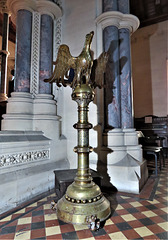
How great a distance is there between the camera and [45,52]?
3229 mm

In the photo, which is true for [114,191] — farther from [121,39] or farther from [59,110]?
Answer: [121,39]

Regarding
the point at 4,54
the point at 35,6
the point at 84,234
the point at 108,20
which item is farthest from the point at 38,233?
the point at 4,54

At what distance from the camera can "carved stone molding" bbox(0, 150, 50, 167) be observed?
2.18 m

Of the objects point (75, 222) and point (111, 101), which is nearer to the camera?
point (75, 222)

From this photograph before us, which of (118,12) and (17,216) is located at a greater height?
(118,12)

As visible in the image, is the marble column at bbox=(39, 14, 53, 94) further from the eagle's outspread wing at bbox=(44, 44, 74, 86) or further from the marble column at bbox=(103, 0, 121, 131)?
the eagle's outspread wing at bbox=(44, 44, 74, 86)

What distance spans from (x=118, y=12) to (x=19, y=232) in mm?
3720

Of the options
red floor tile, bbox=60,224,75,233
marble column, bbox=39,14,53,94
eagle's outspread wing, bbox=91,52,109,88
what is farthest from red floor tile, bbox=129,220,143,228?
marble column, bbox=39,14,53,94

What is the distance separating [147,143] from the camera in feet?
Answer: 16.9

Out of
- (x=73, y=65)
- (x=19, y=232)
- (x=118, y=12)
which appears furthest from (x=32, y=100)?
(x=118, y=12)

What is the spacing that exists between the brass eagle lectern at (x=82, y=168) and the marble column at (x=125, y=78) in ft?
5.19

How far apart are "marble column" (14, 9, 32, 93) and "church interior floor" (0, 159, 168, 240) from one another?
6.30 ft

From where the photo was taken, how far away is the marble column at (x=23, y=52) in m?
3.01

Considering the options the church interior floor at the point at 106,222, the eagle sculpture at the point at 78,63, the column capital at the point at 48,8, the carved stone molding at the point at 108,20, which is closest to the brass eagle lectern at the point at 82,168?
the eagle sculpture at the point at 78,63
